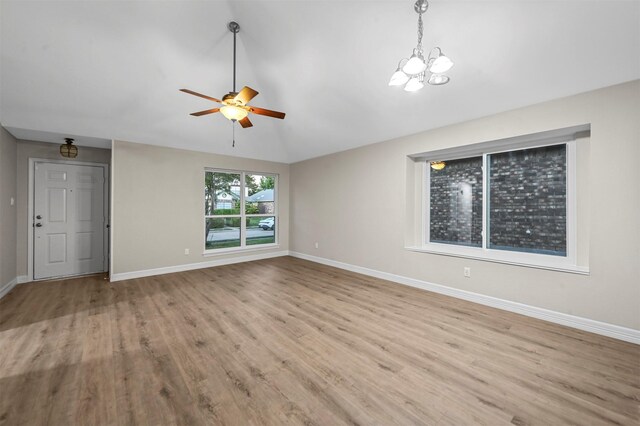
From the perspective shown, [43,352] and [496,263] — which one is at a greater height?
[496,263]

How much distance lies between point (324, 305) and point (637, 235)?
10.7ft

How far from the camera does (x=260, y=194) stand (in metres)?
6.63

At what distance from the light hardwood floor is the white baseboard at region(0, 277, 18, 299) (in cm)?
52

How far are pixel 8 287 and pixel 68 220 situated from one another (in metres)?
1.31

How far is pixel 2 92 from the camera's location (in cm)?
329

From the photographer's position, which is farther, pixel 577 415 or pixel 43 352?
pixel 43 352

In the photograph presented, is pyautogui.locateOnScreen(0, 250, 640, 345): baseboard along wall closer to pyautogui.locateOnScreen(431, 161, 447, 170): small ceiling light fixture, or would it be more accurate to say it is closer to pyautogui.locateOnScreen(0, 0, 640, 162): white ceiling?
pyautogui.locateOnScreen(431, 161, 447, 170): small ceiling light fixture

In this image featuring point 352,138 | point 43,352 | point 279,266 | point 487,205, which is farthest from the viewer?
point 279,266

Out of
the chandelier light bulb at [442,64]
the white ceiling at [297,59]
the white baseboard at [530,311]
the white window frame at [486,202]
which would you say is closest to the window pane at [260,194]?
the white ceiling at [297,59]

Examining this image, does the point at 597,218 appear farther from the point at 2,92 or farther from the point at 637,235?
the point at 2,92

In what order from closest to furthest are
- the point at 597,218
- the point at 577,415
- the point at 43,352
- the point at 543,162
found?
the point at 577,415 < the point at 43,352 < the point at 597,218 < the point at 543,162

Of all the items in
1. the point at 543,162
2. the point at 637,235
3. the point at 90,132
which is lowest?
the point at 637,235

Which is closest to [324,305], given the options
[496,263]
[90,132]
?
[496,263]

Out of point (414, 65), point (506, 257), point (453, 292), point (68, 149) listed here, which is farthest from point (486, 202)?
point (68, 149)
